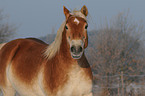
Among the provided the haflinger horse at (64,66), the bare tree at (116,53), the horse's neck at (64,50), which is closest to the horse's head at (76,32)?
the haflinger horse at (64,66)

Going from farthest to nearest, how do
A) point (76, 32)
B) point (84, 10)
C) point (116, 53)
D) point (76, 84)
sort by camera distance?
point (116, 53) < point (84, 10) < point (76, 84) < point (76, 32)

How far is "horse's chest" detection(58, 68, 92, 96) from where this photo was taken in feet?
10.5

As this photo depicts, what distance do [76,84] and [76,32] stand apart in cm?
84

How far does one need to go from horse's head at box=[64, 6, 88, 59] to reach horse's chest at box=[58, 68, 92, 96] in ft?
1.51

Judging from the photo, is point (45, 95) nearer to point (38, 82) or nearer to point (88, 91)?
point (38, 82)

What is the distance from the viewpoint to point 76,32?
2.96 meters

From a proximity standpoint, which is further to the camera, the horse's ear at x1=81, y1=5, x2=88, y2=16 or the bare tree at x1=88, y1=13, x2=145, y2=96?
the bare tree at x1=88, y1=13, x2=145, y2=96

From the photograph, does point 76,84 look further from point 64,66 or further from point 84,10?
point 84,10

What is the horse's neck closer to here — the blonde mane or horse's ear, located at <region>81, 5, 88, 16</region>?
the blonde mane

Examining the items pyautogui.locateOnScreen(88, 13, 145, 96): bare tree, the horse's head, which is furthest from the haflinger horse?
pyautogui.locateOnScreen(88, 13, 145, 96): bare tree

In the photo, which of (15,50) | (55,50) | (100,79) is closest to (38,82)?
(55,50)

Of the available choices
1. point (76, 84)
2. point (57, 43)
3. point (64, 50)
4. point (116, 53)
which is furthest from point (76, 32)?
point (116, 53)

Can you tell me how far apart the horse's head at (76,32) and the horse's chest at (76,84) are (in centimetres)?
46

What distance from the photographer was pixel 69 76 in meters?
3.23
